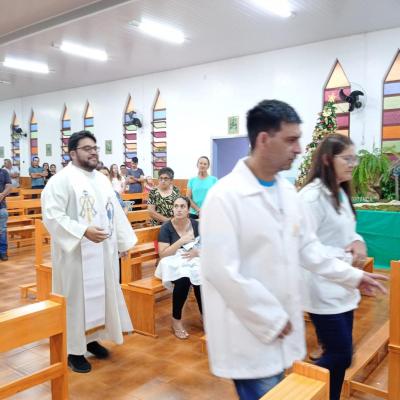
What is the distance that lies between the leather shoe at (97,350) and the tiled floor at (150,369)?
0.06 metres

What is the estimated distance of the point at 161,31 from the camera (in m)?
8.15

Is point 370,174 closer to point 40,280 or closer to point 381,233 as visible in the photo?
point 381,233

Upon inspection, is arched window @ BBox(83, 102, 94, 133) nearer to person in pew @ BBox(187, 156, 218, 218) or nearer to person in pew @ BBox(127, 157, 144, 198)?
person in pew @ BBox(127, 157, 144, 198)

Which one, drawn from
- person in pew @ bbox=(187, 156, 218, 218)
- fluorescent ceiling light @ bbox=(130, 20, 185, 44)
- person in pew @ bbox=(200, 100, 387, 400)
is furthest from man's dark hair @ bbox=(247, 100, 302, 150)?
fluorescent ceiling light @ bbox=(130, 20, 185, 44)

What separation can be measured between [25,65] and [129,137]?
323 cm

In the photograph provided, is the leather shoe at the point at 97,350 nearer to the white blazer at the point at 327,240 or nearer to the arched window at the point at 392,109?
the white blazer at the point at 327,240

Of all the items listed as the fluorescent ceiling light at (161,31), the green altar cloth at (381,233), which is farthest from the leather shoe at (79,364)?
the fluorescent ceiling light at (161,31)

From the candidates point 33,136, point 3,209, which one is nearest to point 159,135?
point 3,209

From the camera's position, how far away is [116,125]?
1283cm

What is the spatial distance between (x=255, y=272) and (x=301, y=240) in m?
0.34

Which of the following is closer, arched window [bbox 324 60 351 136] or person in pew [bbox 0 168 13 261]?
person in pew [bbox 0 168 13 261]

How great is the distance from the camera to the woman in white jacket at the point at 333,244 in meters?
1.98

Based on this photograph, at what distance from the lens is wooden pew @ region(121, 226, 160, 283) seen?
167 inches

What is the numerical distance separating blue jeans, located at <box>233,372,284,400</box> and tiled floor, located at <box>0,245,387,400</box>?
1407 mm
